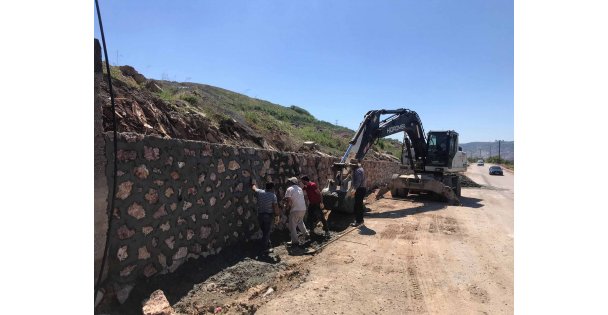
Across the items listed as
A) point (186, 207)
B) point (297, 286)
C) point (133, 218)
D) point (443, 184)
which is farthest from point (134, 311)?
point (443, 184)

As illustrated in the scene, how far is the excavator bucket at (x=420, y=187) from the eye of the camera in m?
16.0

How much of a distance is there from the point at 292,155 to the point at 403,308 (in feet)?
17.7

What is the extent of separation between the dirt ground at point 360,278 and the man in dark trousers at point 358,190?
30.7 inches

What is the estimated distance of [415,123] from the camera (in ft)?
55.7

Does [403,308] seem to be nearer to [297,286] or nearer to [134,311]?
[297,286]

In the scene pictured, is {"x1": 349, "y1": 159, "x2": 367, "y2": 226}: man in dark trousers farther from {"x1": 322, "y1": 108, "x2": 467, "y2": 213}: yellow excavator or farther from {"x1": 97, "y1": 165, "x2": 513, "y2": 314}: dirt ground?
{"x1": 322, "y1": 108, "x2": 467, "y2": 213}: yellow excavator

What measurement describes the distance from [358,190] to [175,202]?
6053 millimetres

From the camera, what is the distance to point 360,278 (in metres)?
6.17

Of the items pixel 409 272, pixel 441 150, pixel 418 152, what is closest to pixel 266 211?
pixel 409 272

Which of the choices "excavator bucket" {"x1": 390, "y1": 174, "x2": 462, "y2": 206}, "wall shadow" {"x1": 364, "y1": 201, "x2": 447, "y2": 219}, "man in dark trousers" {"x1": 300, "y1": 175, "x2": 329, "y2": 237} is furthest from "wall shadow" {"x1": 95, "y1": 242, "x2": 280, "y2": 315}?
"excavator bucket" {"x1": 390, "y1": 174, "x2": 462, "y2": 206}

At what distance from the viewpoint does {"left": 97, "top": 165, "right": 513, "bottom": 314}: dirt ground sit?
5.06m

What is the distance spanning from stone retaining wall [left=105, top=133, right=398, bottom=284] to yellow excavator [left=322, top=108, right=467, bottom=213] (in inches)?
237

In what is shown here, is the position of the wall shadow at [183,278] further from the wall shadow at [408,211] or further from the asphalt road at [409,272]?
the wall shadow at [408,211]
